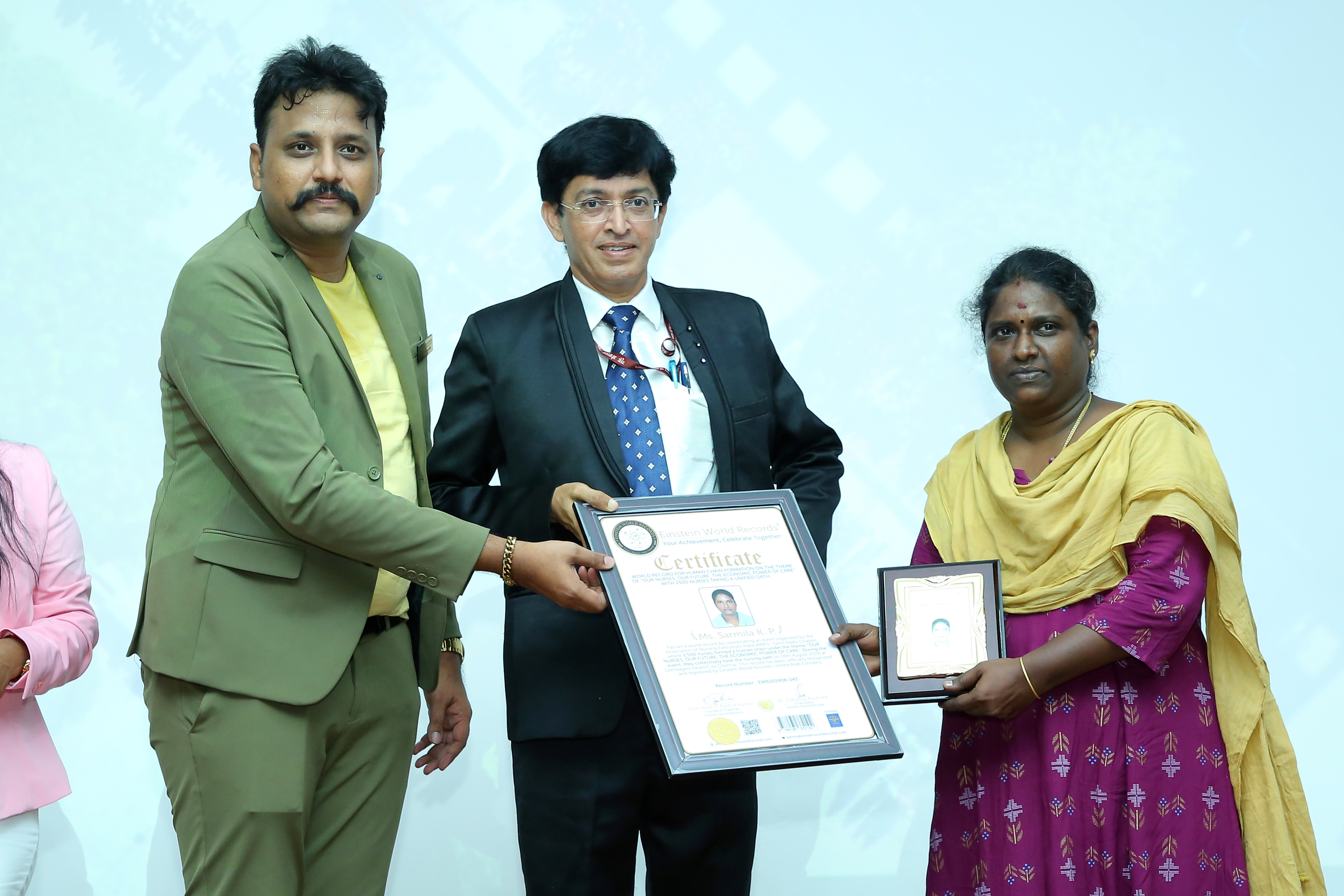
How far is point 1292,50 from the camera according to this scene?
4078 mm

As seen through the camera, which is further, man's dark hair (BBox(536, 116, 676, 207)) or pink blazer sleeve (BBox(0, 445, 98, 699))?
man's dark hair (BBox(536, 116, 676, 207))

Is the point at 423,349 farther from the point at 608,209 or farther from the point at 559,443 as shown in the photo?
the point at 608,209

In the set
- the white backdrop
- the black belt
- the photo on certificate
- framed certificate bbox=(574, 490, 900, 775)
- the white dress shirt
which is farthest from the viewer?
the white backdrop

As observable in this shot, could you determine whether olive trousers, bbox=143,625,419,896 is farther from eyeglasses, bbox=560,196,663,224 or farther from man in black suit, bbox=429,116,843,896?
eyeglasses, bbox=560,196,663,224

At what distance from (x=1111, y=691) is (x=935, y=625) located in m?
0.36

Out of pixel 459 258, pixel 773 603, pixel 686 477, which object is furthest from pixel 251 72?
pixel 773 603

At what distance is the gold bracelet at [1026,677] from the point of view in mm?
2229

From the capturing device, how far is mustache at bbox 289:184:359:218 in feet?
7.28

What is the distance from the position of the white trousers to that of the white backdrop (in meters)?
1.60

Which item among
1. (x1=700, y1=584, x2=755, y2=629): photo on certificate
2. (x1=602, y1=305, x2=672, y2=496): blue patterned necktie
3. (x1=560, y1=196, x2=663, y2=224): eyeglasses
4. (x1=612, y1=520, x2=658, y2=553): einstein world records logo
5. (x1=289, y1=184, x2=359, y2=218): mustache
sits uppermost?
(x1=560, y1=196, x2=663, y2=224): eyeglasses

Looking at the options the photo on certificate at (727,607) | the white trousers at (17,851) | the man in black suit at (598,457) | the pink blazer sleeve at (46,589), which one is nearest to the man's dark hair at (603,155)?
the man in black suit at (598,457)

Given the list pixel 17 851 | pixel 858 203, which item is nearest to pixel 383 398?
pixel 17 851

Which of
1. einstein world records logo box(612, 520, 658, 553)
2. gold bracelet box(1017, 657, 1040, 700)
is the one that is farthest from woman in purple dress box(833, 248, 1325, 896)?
einstein world records logo box(612, 520, 658, 553)

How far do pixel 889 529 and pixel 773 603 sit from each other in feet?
5.98
